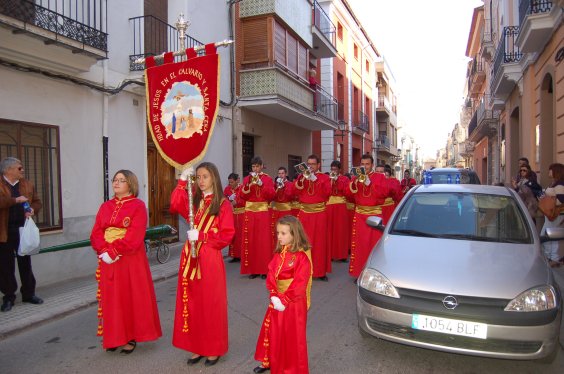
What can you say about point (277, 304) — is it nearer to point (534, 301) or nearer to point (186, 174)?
point (186, 174)

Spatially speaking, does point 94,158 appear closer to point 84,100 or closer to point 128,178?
point 84,100

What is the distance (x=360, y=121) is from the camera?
2891 cm

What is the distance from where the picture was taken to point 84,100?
812 cm

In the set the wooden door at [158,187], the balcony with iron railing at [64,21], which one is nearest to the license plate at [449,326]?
the balcony with iron railing at [64,21]

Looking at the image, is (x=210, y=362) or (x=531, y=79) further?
(x=531, y=79)

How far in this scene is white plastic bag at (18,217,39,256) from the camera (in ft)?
18.3

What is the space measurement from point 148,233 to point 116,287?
435 cm

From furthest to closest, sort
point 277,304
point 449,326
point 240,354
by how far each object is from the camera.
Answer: point 240,354, point 449,326, point 277,304

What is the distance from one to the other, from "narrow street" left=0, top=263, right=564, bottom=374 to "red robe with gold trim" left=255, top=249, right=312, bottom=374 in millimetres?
601

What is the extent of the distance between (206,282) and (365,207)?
147 inches

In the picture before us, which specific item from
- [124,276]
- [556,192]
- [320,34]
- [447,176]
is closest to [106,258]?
[124,276]

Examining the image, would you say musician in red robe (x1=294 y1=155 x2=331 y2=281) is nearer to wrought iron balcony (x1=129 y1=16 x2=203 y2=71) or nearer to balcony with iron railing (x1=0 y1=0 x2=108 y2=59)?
balcony with iron railing (x1=0 y1=0 x2=108 y2=59)

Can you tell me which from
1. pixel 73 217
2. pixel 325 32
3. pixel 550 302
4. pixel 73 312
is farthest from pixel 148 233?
pixel 325 32

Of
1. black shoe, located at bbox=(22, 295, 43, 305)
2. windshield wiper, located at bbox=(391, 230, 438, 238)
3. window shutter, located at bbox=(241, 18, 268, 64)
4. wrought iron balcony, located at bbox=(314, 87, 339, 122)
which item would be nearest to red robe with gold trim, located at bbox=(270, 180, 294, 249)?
windshield wiper, located at bbox=(391, 230, 438, 238)
